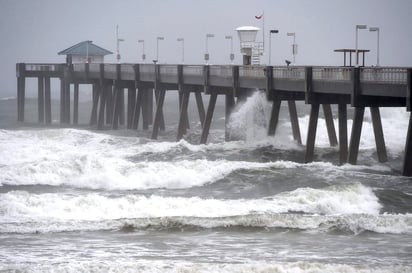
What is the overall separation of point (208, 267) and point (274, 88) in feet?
68.7

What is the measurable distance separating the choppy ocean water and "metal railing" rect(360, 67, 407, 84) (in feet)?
10.9

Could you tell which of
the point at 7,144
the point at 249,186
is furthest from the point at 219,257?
the point at 7,144

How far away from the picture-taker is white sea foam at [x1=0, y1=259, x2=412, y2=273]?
21656 millimetres

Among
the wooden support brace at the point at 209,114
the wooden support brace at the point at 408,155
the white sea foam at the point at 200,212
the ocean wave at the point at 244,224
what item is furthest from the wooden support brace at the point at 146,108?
the ocean wave at the point at 244,224

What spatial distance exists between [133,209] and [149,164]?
7967 mm

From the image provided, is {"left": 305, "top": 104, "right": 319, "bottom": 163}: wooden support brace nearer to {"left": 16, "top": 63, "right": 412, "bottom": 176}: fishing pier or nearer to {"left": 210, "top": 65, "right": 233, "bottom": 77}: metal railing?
{"left": 16, "top": 63, "right": 412, "bottom": 176}: fishing pier

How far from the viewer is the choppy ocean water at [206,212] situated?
22828 millimetres

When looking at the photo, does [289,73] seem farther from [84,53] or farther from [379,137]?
[84,53]

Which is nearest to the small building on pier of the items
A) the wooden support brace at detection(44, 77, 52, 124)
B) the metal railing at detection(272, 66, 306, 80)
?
the wooden support brace at detection(44, 77, 52, 124)

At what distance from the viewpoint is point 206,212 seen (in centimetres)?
2877

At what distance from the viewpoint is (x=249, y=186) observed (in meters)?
33.7

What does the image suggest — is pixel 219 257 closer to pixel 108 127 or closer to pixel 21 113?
pixel 108 127

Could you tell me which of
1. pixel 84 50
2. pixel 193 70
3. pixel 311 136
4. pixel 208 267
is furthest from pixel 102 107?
pixel 208 267

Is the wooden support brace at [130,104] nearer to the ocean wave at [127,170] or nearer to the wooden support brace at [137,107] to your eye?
the wooden support brace at [137,107]
